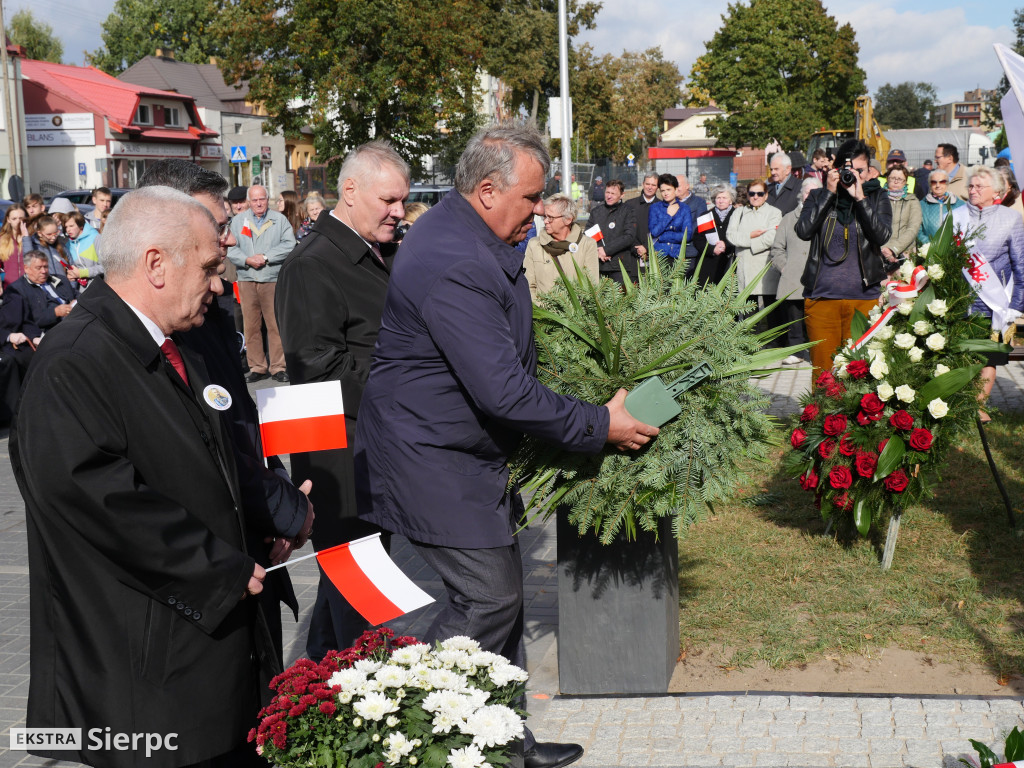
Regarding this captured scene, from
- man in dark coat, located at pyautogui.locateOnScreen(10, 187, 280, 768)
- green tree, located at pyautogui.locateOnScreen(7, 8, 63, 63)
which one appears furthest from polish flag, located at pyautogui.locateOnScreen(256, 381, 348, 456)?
green tree, located at pyautogui.locateOnScreen(7, 8, 63, 63)

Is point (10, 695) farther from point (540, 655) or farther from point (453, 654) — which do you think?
point (453, 654)

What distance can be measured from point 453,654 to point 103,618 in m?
0.84

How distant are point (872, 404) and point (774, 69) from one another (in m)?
62.5

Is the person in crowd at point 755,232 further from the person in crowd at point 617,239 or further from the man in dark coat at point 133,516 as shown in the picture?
the man in dark coat at point 133,516

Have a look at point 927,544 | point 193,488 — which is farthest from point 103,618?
point 927,544

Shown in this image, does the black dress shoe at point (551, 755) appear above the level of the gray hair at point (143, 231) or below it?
below

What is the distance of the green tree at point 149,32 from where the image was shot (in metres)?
82.5

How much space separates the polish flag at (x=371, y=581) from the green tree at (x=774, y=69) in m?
62.5

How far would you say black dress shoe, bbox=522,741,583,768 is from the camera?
380 centimetres

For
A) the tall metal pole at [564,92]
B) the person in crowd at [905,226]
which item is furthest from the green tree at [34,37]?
the person in crowd at [905,226]

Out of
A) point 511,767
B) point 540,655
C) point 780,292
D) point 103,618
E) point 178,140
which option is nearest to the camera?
point 103,618

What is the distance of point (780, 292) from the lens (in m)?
11.2

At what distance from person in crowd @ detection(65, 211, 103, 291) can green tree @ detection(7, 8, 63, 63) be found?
61.8 metres

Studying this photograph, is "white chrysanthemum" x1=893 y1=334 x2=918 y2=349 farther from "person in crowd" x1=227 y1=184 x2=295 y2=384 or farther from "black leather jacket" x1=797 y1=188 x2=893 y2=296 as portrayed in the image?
"person in crowd" x1=227 y1=184 x2=295 y2=384
